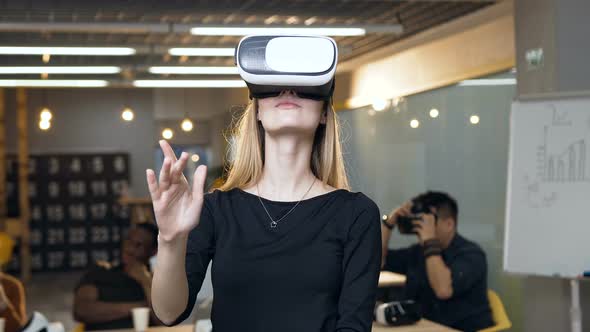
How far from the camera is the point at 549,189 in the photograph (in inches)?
185

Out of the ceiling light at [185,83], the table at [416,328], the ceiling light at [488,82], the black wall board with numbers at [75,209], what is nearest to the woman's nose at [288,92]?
the table at [416,328]

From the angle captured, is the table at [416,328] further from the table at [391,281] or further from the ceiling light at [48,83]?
the ceiling light at [48,83]

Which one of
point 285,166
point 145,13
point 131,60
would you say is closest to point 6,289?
point 145,13

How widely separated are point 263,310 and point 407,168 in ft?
22.4

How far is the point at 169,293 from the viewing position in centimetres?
154

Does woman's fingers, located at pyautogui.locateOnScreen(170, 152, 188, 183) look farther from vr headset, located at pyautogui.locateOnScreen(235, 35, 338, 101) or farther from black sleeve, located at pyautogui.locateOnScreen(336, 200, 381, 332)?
black sleeve, located at pyautogui.locateOnScreen(336, 200, 381, 332)

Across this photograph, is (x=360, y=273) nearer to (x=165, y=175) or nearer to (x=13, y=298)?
(x=165, y=175)

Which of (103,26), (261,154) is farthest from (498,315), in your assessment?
(261,154)

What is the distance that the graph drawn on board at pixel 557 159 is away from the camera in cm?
461

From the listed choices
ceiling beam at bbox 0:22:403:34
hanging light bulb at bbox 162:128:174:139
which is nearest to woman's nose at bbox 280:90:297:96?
ceiling beam at bbox 0:22:403:34

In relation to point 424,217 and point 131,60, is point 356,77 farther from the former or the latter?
point 424,217

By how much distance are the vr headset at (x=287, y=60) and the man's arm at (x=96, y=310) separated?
14.6 feet

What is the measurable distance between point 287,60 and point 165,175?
321mm

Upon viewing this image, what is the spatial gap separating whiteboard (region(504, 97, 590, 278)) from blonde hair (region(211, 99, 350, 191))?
10.3 feet
